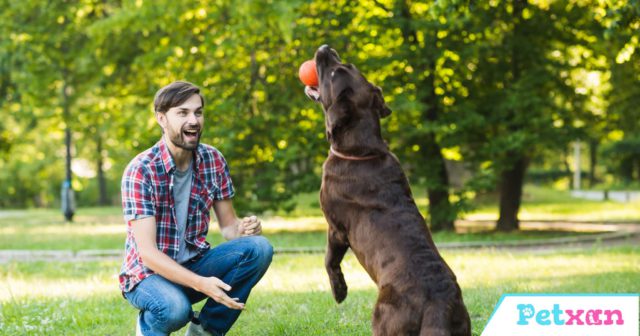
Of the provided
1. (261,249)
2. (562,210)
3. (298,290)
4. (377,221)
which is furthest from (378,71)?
(562,210)

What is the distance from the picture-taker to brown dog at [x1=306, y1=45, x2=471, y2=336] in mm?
3723

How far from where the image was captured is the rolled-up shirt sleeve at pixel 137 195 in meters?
4.53

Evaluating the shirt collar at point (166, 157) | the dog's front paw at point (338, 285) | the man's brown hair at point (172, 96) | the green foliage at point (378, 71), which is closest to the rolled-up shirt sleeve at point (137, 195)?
the shirt collar at point (166, 157)

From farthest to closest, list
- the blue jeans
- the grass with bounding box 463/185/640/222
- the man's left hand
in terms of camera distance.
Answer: the grass with bounding box 463/185/640/222 < the man's left hand < the blue jeans

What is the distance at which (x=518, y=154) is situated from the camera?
612 inches

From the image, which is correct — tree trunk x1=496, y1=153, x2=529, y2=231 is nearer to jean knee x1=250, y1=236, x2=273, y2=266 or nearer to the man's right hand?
jean knee x1=250, y1=236, x2=273, y2=266

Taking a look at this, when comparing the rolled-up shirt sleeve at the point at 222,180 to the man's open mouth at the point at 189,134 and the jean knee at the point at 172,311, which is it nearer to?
the man's open mouth at the point at 189,134

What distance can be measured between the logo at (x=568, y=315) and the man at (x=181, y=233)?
5.14 ft

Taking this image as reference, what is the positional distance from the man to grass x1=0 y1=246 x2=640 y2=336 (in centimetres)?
78

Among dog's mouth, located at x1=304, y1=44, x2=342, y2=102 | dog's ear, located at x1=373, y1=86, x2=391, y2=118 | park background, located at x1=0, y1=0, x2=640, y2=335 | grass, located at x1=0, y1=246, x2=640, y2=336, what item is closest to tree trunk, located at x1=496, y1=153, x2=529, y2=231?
park background, located at x1=0, y1=0, x2=640, y2=335

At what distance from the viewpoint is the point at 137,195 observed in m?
4.57

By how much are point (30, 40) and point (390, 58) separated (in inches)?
346

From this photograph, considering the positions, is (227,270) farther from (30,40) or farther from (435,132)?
(30,40)

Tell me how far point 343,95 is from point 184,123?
3.45 feet
